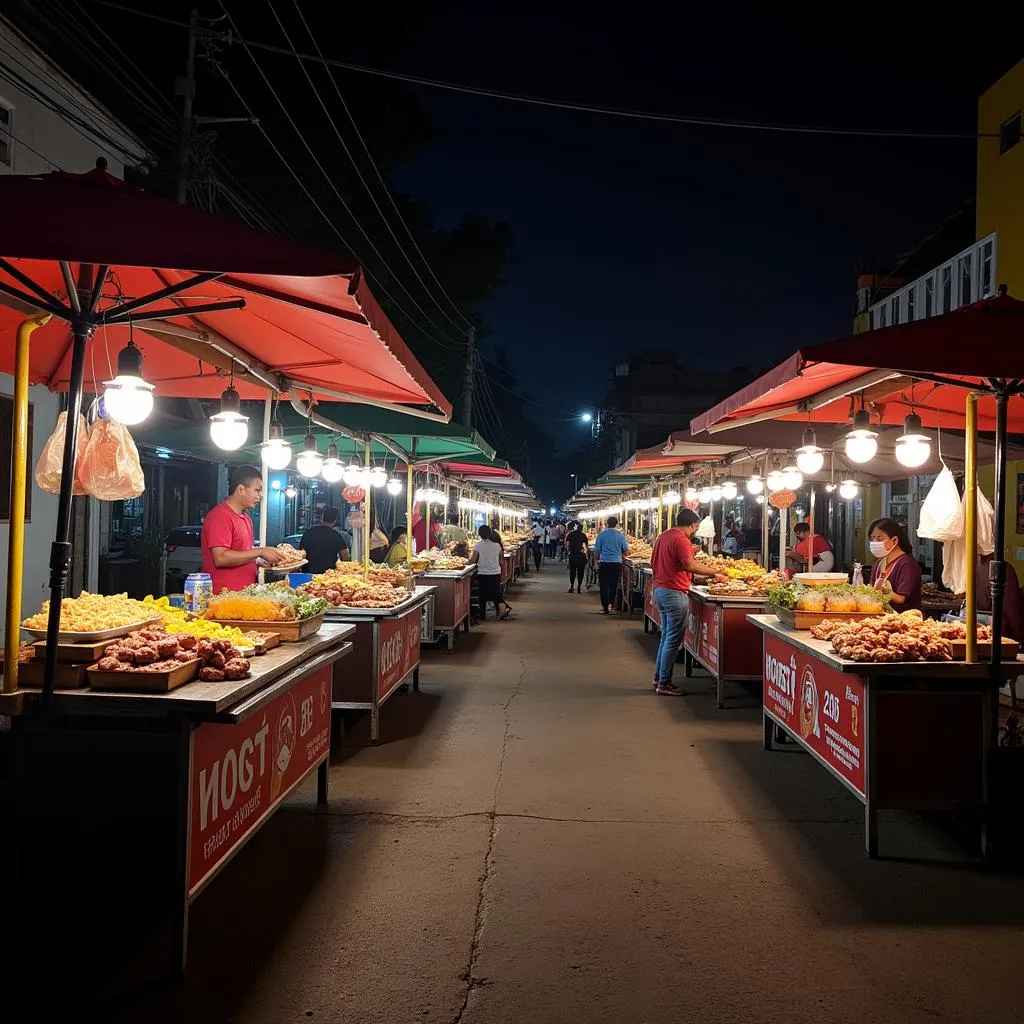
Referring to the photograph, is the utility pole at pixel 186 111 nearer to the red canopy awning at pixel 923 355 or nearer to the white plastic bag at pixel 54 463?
the white plastic bag at pixel 54 463

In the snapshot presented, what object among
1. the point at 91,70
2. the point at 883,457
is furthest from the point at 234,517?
the point at 91,70

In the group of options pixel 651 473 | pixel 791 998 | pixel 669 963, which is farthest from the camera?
pixel 651 473

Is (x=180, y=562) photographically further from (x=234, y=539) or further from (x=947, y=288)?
Result: (x=947, y=288)

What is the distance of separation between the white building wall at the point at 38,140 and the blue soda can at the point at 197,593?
724cm

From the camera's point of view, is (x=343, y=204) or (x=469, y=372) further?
(x=469, y=372)

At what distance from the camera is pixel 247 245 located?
3.91 meters

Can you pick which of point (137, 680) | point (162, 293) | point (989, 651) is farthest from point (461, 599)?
point (162, 293)

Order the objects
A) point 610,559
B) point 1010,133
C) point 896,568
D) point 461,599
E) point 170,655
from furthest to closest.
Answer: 1. point 610,559
2. point 1010,133
3. point 461,599
4. point 896,568
5. point 170,655

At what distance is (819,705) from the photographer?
265 inches

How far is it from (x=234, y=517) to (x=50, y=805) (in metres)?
3.65

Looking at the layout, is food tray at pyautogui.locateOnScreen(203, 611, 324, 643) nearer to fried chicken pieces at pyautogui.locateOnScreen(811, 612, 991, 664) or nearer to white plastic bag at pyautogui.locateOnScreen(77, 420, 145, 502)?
white plastic bag at pyautogui.locateOnScreen(77, 420, 145, 502)

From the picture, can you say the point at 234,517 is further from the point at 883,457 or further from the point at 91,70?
the point at 91,70

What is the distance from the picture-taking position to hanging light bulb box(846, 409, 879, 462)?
7.23m

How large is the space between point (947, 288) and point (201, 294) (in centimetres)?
2192
